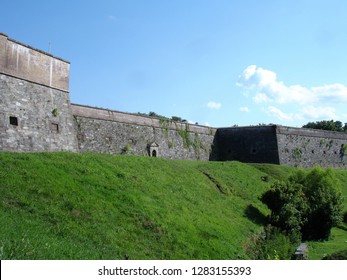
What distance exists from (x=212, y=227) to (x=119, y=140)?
422 inches

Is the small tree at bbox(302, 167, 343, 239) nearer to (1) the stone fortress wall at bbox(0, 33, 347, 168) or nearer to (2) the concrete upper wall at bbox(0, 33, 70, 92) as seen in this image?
(1) the stone fortress wall at bbox(0, 33, 347, 168)

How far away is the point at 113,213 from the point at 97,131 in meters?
10.4

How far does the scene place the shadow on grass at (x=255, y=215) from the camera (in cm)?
1772

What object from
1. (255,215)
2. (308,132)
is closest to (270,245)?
(255,215)

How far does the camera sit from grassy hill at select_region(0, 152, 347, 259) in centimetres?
929

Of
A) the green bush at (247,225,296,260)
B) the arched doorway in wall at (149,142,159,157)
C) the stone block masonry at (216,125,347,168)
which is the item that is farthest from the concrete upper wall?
the stone block masonry at (216,125,347,168)

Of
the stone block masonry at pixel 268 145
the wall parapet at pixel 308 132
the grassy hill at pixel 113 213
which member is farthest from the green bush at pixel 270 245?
the wall parapet at pixel 308 132

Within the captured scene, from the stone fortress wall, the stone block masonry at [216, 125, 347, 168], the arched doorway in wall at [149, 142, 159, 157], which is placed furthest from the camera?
the stone block masonry at [216, 125, 347, 168]

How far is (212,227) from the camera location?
13914 millimetres

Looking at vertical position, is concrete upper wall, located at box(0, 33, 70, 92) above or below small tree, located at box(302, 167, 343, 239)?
above

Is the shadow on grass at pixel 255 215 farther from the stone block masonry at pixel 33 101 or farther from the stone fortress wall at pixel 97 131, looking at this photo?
the stone block masonry at pixel 33 101

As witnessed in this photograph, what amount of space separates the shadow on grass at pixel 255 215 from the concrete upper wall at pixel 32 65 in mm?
10410

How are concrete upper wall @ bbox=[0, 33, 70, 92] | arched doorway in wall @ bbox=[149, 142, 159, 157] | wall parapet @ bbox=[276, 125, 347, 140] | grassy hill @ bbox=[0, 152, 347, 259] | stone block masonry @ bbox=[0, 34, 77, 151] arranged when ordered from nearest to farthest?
grassy hill @ bbox=[0, 152, 347, 259]
stone block masonry @ bbox=[0, 34, 77, 151]
concrete upper wall @ bbox=[0, 33, 70, 92]
arched doorway in wall @ bbox=[149, 142, 159, 157]
wall parapet @ bbox=[276, 125, 347, 140]

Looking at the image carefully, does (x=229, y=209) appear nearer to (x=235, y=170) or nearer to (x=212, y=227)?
(x=212, y=227)
